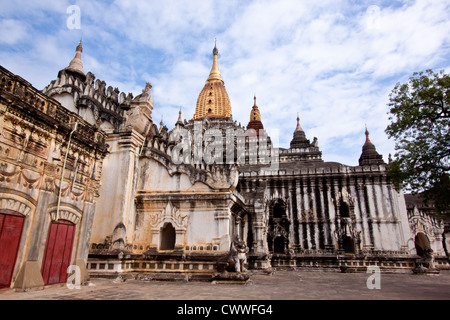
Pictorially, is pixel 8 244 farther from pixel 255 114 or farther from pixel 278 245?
pixel 255 114

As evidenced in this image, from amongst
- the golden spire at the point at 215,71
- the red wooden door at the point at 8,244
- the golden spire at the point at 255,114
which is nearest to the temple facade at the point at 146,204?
A: the red wooden door at the point at 8,244

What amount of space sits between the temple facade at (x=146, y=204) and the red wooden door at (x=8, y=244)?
1.1 inches

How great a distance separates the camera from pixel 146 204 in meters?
15.6

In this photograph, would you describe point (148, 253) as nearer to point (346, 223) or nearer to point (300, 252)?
point (300, 252)

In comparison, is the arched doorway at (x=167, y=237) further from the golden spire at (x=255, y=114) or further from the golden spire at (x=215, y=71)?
the golden spire at (x=215, y=71)

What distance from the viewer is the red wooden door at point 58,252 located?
946cm

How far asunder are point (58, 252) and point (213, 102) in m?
47.9

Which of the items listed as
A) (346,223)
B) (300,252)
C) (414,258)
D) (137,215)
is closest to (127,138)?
(137,215)

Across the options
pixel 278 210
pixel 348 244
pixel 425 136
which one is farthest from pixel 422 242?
pixel 425 136

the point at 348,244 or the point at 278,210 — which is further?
the point at 278,210

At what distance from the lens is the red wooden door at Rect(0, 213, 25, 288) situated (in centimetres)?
A: 809

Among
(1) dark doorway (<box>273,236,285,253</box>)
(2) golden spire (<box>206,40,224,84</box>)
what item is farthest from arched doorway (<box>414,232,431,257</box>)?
(2) golden spire (<box>206,40,224,84</box>)

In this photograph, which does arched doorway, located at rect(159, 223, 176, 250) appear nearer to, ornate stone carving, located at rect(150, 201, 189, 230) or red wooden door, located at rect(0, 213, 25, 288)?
ornate stone carving, located at rect(150, 201, 189, 230)
